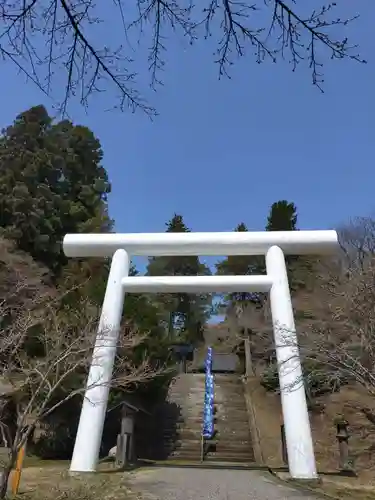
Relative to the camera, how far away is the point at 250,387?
1917 cm

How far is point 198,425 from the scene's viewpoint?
15078 millimetres

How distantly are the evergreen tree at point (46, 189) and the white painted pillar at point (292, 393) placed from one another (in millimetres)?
12808

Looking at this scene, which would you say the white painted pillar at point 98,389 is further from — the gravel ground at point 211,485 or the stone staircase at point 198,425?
the stone staircase at point 198,425

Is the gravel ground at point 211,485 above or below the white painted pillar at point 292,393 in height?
below

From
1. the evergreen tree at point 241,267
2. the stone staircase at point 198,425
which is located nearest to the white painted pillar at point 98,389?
the stone staircase at point 198,425

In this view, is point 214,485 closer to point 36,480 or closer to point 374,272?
point 36,480

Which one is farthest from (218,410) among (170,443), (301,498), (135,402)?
(301,498)

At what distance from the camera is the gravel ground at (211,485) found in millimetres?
6992

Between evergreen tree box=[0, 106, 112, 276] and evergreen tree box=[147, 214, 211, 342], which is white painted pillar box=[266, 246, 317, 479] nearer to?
evergreen tree box=[0, 106, 112, 276]

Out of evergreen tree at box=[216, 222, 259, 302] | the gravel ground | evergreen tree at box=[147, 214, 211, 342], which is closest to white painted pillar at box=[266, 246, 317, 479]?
the gravel ground

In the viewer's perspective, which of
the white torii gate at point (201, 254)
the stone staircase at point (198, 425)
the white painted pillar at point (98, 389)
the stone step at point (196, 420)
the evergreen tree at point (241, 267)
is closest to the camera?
the white painted pillar at point (98, 389)

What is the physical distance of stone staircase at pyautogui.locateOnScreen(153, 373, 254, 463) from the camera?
1316 centimetres

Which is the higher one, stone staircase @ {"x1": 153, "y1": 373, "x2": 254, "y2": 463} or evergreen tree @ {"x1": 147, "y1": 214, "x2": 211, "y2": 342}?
evergreen tree @ {"x1": 147, "y1": 214, "x2": 211, "y2": 342}

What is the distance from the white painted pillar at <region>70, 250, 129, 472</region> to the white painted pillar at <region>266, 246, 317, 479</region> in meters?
3.64
